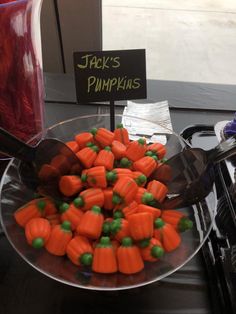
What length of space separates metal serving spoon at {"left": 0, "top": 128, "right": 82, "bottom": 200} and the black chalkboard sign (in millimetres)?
130

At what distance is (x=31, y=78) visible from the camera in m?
0.69

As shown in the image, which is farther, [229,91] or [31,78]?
[229,91]

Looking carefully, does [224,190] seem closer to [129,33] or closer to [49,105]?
[49,105]

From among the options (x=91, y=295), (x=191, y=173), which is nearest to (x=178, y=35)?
(x=191, y=173)

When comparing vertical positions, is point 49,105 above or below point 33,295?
above

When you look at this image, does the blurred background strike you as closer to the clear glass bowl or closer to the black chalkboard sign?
the black chalkboard sign

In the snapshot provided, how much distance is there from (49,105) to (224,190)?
486 millimetres

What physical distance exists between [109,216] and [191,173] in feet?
0.49

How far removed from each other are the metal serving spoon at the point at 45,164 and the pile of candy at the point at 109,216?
0.01 meters

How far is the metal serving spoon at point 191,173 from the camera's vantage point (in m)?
0.59

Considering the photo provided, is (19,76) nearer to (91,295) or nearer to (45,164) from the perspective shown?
(45,164)

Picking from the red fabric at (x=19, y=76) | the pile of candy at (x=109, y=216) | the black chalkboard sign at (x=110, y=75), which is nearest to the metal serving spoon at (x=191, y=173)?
the pile of candy at (x=109, y=216)

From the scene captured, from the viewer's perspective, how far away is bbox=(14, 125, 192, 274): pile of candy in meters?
0.52

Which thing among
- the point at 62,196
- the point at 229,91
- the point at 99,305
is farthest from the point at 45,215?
the point at 229,91
